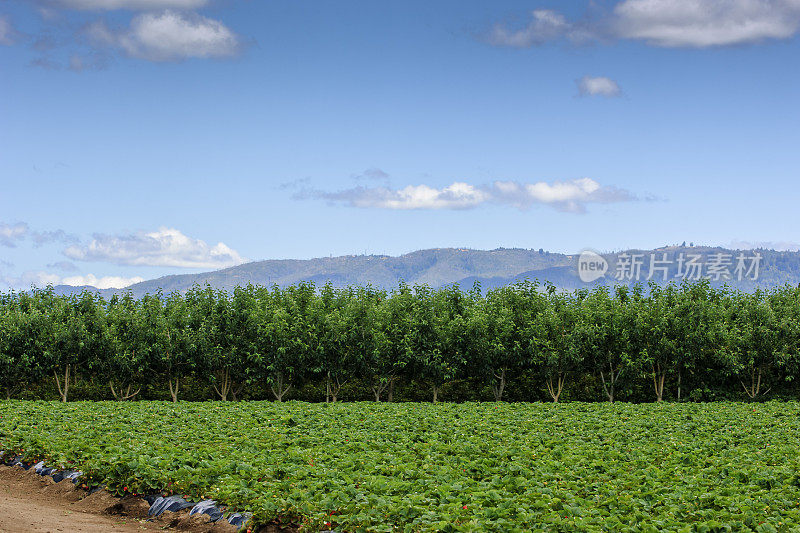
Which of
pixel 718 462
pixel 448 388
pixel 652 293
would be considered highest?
pixel 652 293

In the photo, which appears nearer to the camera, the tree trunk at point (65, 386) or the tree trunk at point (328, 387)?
the tree trunk at point (328, 387)

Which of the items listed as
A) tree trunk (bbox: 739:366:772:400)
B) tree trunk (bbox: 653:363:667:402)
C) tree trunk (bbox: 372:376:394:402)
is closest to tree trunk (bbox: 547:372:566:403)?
tree trunk (bbox: 653:363:667:402)

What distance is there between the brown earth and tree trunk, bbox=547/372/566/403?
84.2 ft

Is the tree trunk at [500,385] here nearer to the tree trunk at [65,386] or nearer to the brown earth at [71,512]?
the tree trunk at [65,386]

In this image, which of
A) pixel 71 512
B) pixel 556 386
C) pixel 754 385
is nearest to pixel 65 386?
pixel 556 386

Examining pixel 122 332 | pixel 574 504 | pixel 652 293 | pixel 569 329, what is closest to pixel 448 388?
pixel 569 329

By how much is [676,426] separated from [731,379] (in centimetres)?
1921

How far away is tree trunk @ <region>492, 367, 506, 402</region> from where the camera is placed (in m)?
35.3

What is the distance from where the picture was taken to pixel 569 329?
36.0 m

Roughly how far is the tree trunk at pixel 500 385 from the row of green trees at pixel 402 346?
84mm

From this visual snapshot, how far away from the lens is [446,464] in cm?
1331

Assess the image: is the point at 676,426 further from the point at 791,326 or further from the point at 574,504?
the point at 791,326

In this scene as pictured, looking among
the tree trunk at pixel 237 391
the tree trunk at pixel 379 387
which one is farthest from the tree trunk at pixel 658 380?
the tree trunk at pixel 237 391

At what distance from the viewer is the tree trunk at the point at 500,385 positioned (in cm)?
3534
